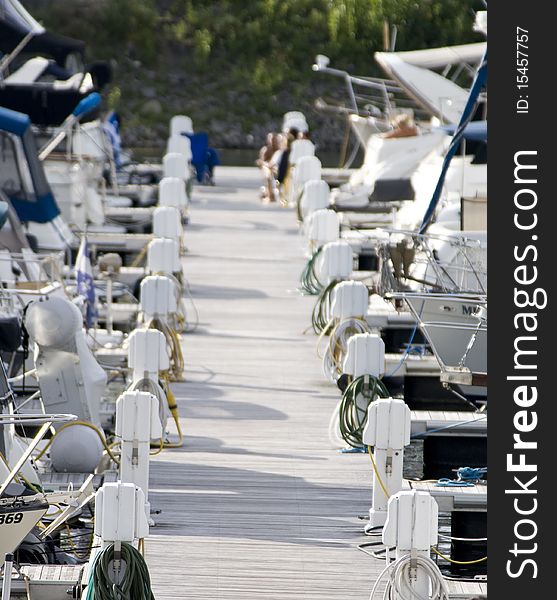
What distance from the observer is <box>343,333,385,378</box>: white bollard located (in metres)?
11.6

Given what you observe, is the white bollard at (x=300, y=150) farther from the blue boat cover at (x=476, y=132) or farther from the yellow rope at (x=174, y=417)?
the yellow rope at (x=174, y=417)

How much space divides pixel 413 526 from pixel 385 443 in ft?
6.28

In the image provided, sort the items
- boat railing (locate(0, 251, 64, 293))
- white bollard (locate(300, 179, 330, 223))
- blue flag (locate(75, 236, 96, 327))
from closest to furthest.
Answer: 1. boat railing (locate(0, 251, 64, 293))
2. blue flag (locate(75, 236, 96, 327))
3. white bollard (locate(300, 179, 330, 223))

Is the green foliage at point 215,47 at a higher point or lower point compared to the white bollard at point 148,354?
higher

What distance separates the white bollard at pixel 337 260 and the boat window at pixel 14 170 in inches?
168

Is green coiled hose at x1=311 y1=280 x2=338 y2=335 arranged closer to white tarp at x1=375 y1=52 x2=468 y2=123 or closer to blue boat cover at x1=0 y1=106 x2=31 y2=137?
blue boat cover at x1=0 y1=106 x2=31 y2=137

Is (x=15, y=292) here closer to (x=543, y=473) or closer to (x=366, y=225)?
(x=543, y=473)


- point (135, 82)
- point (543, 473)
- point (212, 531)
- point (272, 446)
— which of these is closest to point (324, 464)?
point (272, 446)

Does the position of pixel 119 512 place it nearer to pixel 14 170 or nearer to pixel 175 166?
pixel 14 170

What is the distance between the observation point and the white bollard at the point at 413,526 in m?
7.92

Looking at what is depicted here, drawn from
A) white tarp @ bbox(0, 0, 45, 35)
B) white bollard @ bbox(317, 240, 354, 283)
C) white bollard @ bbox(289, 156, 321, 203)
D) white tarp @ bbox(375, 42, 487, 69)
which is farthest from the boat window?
white tarp @ bbox(375, 42, 487, 69)

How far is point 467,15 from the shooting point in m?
45.0

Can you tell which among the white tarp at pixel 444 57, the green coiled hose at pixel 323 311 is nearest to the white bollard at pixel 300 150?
the white tarp at pixel 444 57

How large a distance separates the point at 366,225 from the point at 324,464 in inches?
423
